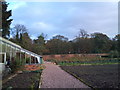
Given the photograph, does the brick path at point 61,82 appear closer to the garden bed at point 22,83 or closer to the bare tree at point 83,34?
the garden bed at point 22,83

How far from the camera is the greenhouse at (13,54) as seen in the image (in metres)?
12.2

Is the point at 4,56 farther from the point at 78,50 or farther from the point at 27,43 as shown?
the point at 78,50

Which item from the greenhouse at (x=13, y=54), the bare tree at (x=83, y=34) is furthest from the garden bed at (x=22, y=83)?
the bare tree at (x=83, y=34)

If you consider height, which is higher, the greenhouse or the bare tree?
the bare tree

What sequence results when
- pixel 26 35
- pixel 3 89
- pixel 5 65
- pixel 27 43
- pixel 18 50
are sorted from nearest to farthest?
pixel 3 89 → pixel 5 65 → pixel 18 50 → pixel 27 43 → pixel 26 35

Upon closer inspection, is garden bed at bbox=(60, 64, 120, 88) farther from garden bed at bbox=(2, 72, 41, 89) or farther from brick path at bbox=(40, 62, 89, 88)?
garden bed at bbox=(2, 72, 41, 89)

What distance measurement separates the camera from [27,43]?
3531cm

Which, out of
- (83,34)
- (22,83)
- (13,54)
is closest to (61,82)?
(22,83)

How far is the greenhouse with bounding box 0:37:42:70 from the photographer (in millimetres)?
12166

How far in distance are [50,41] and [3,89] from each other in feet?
136

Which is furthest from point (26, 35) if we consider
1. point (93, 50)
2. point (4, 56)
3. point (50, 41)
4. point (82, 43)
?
point (4, 56)

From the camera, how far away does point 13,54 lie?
15914 millimetres

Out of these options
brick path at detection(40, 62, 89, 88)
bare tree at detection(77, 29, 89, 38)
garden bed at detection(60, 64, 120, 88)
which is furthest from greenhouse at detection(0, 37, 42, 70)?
bare tree at detection(77, 29, 89, 38)

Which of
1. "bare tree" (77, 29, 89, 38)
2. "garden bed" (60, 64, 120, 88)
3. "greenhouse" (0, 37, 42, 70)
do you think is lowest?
"garden bed" (60, 64, 120, 88)
